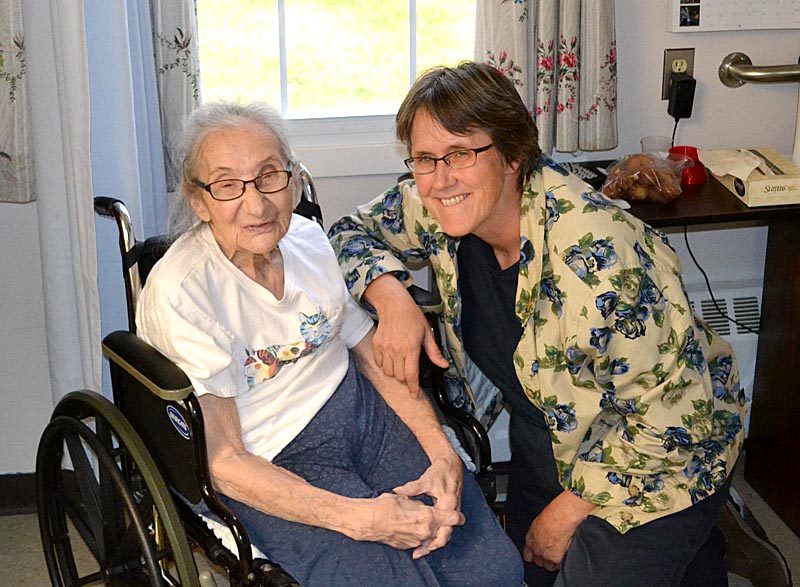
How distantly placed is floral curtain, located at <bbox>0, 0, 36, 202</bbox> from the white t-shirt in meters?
0.64

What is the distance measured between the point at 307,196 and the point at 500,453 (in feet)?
3.57

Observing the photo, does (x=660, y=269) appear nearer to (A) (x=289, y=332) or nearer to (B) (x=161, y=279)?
(A) (x=289, y=332)

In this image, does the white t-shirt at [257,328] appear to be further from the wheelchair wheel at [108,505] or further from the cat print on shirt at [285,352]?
the wheelchair wheel at [108,505]

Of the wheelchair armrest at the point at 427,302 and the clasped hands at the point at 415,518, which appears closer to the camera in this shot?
the clasped hands at the point at 415,518

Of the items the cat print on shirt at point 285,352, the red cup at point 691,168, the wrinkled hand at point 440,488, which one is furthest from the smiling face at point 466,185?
the red cup at point 691,168

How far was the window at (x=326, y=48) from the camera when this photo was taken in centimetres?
272

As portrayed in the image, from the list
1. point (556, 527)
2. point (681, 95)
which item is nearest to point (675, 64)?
point (681, 95)

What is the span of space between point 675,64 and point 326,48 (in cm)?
90

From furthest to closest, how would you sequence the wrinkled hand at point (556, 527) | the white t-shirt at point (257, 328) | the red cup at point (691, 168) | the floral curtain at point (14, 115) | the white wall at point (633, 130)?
the white wall at point (633, 130) → the red cup at point (691, 168) → the floral curtain at point (14, 115) → the wrinkled hand at point (556, 527) → the white t-shirt at point (257, 328)

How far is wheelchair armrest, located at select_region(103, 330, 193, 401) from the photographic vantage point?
160 centimetres

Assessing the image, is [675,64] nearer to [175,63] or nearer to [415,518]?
[175,63]

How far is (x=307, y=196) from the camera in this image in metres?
2.18

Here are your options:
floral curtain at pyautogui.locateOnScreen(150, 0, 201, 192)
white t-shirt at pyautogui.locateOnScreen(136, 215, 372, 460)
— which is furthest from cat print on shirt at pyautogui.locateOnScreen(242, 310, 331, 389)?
floral curtain at pyautogui.locateOnScreen(150, 0, 201, 192)

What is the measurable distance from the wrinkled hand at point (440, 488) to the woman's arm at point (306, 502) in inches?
0.6
